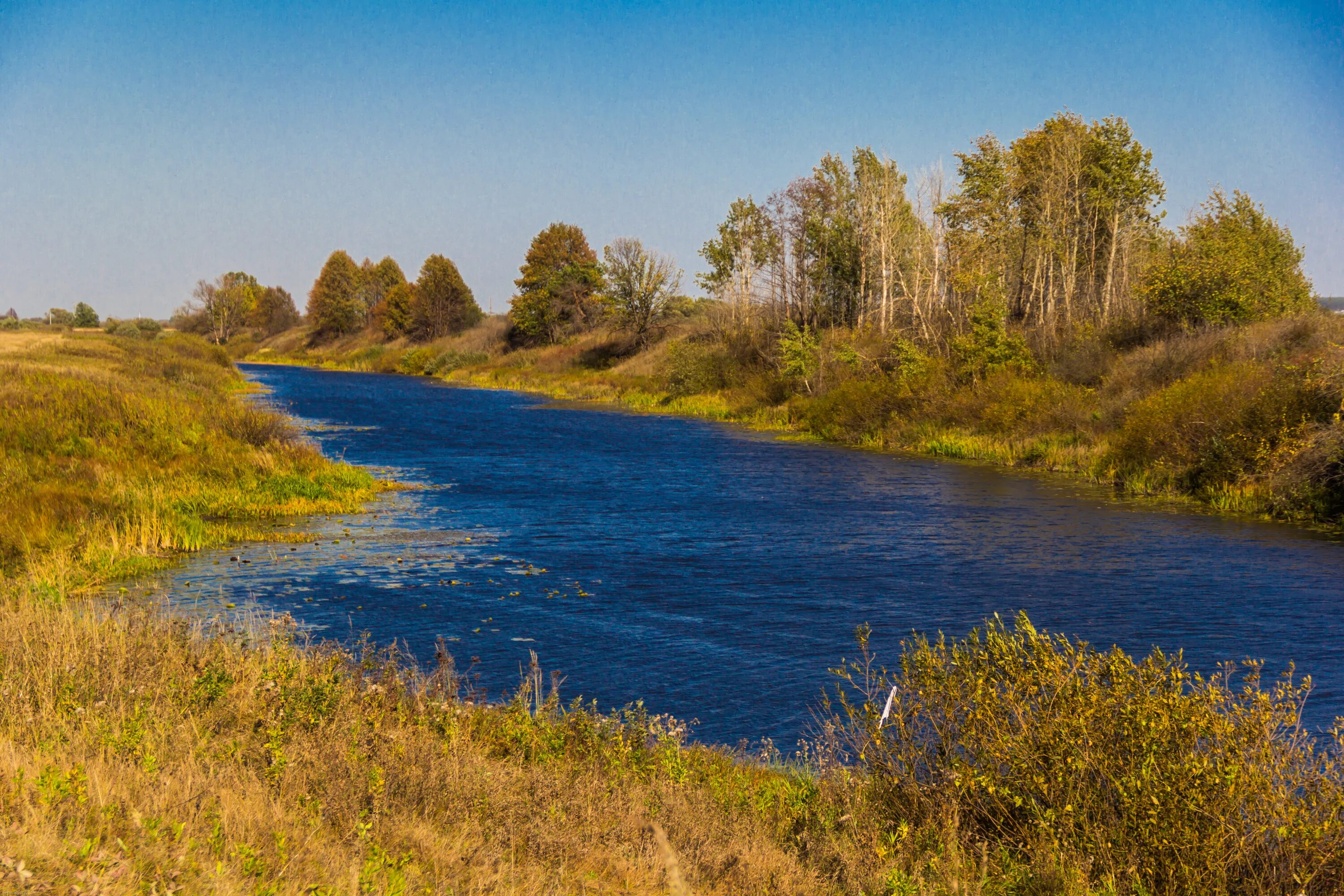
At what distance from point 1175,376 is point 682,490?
16902 millimetres

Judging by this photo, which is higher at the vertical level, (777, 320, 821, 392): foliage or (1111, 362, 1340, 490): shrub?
(777, 320, 821, 392): foliage

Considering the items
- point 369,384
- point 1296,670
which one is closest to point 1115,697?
point 1296,670

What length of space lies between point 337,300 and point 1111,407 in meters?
125

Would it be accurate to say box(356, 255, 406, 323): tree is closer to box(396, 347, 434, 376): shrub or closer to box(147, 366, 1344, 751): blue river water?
box(396, 347, 434, 376): shrub

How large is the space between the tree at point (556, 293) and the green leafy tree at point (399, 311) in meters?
25.7

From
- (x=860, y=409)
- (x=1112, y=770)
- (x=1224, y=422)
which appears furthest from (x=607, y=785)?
(x=860, y=409)

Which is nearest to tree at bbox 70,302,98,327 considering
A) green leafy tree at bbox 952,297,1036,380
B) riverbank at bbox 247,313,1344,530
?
riverbank at bbox 247,313,1344,530

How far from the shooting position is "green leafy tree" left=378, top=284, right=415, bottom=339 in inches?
4892

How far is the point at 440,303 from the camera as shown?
119688mm

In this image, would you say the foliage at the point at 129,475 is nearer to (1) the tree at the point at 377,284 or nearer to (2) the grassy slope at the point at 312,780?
(2) the grassy slope at the point at 312,780

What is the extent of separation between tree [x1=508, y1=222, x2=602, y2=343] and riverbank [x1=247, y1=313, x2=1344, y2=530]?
29.6 meters

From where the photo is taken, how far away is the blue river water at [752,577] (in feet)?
46.8

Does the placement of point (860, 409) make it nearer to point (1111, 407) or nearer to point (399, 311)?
point (1111, 407)

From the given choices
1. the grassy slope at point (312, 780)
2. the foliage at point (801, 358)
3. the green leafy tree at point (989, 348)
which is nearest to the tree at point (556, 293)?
the foliage at point (801, 358)
